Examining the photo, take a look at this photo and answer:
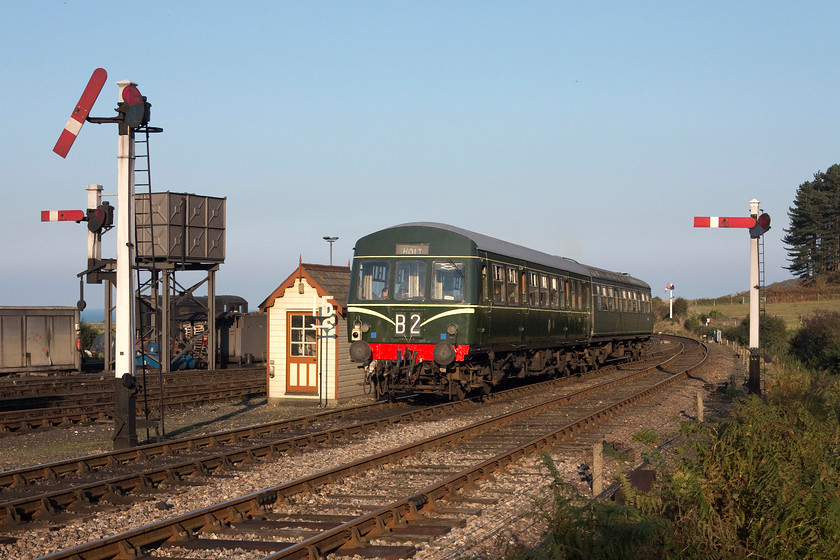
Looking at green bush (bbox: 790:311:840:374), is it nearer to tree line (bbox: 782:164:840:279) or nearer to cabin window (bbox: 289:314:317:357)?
cabin window (bbox: 289:314:317:357)

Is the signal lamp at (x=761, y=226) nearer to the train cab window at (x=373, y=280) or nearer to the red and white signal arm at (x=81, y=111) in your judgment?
the train cab window at (x=373, y=280)

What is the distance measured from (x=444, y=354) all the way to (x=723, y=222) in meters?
6.97

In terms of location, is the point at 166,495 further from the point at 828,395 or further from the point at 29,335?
the point at 29,335

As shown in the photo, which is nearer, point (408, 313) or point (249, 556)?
point (249, 556)

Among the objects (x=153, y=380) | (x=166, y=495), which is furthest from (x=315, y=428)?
(x=153, y=380)

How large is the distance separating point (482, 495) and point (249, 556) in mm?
3273

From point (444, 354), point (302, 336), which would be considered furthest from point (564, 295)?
point (444, 354)

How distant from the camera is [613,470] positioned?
451 inches

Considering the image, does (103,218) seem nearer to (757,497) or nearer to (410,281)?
(410,281)

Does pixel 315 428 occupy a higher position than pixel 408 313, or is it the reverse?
pixel 408 313

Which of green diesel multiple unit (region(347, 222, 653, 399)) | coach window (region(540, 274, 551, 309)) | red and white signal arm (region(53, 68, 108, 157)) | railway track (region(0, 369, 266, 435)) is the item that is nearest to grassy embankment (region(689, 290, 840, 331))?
coach window (region(540, 274, 551, 309))

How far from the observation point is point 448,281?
1719 cm

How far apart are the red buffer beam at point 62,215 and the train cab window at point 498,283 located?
15.3 m

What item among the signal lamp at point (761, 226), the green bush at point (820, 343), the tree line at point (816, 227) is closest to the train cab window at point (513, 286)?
the signal lamp at point (761, 226)
